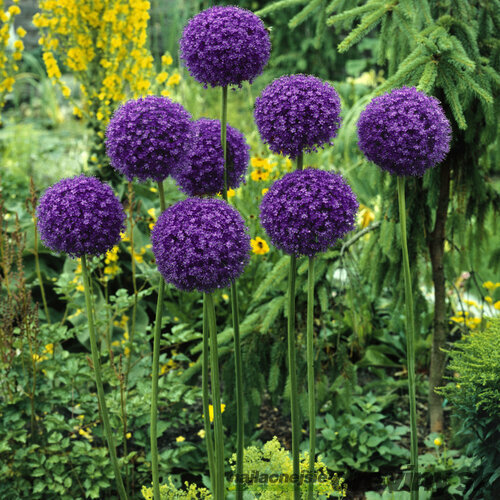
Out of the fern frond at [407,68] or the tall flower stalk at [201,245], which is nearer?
the tall flower stalk at [201,245]

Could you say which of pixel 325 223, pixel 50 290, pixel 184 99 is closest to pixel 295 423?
pixel 325 223

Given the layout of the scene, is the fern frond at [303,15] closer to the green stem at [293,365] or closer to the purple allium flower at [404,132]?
the purple allium flower at [404,132]

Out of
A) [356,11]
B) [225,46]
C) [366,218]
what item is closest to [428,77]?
[356,11]

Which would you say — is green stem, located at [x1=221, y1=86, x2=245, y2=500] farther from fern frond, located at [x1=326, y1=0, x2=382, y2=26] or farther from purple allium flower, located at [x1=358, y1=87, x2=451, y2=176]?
fern frond, located at [x1=326, y1=0, x2=382, y2=26]

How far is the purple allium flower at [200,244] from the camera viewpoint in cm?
148

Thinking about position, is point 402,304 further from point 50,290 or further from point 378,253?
point 50,290

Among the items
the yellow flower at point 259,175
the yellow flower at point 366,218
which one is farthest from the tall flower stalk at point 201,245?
the yellow flower at point 366,218

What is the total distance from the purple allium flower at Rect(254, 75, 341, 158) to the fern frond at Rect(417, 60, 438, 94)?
0.51m

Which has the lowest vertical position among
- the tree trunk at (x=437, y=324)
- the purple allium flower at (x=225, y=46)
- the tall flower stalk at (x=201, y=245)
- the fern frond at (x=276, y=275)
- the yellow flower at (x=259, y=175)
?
the tree trunk at (x=437, y=324)

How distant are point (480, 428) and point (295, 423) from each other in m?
0.80

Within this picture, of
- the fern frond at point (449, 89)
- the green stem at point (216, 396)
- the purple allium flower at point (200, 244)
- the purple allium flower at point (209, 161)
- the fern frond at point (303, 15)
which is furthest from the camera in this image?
the fern frond at point (303, 15)

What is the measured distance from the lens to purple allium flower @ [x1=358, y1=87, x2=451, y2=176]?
1.68 metres

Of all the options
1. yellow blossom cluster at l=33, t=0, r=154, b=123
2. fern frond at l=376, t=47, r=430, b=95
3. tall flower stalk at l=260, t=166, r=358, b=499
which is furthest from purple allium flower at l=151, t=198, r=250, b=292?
yellow blossom cluster at l=33, t=0, r=154, b=123

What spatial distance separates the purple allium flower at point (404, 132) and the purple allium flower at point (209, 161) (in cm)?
36
